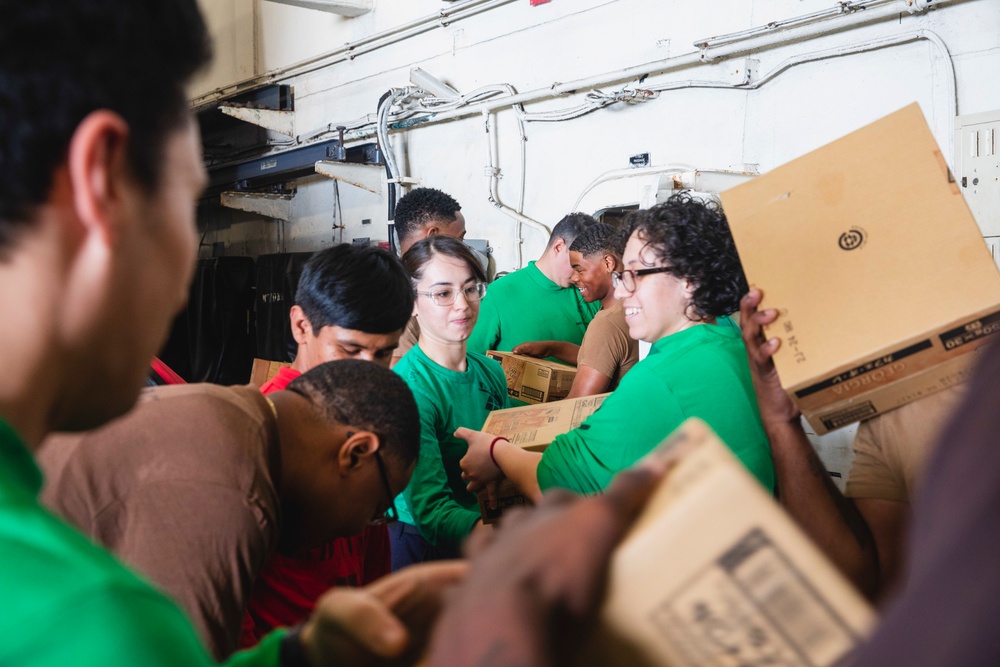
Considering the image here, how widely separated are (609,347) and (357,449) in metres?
1.87

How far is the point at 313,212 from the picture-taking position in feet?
23.7

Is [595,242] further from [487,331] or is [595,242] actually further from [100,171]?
[100,171]

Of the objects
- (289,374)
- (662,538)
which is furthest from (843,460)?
(662,538)

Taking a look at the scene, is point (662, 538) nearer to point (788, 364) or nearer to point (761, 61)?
point (788, 364)

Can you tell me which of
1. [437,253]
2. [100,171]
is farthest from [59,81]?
[437,253]

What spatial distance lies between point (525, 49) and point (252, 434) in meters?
4.49

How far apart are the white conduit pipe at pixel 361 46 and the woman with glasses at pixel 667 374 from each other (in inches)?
148

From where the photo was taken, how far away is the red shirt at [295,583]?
57.9 inches

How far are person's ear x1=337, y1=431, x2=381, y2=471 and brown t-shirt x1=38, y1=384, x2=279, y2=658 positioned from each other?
247mm

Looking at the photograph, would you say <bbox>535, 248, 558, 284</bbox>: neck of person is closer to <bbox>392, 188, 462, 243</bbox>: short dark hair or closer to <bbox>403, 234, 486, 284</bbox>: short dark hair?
<bbox>392, 188, 462, 243</bbox>: short dark hair

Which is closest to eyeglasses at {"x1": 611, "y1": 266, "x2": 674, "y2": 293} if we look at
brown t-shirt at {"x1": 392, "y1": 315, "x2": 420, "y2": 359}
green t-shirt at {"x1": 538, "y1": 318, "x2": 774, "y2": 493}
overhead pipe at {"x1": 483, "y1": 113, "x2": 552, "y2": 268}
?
green t-shirt at {"x1": 538, "y1": 318, "x2": 774, "y2": 493}

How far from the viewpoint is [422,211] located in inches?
153

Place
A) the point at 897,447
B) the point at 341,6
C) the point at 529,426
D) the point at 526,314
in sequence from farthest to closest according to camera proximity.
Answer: the point at 341,6, the point at 526,314, the point at 529,426, the point at 897,447

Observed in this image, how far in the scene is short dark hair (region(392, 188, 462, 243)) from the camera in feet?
12.7
